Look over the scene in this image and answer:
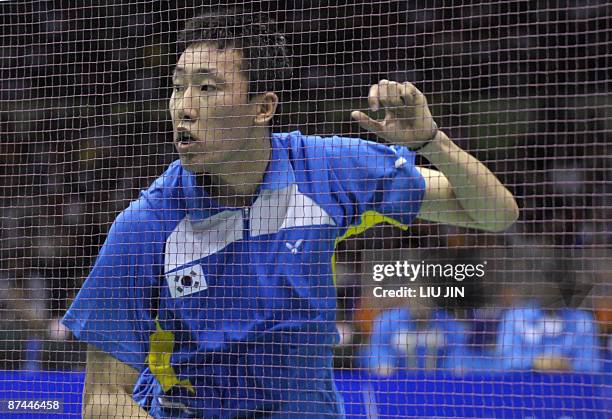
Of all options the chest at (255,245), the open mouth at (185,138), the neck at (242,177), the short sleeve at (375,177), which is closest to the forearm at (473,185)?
the short sleeve at (375,177)

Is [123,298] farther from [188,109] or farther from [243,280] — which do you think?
[188,109]

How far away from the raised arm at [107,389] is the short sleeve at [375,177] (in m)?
0.79

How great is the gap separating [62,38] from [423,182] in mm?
2130

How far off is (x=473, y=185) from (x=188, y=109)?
2.52 feet

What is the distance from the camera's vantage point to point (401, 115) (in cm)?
216

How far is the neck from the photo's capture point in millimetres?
2379

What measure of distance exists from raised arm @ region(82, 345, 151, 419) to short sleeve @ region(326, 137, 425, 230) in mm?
785

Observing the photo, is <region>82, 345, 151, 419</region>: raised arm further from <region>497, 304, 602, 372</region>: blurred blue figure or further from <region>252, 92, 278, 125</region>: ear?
<region>497, 304, 602, 372</region>: blurred blue figure

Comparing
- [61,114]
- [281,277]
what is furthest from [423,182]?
[61,114]

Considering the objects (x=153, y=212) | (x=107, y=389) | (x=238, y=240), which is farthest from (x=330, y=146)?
(x=107, y=389)

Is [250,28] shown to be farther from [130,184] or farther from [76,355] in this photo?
[76,355]

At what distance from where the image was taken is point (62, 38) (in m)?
3.87

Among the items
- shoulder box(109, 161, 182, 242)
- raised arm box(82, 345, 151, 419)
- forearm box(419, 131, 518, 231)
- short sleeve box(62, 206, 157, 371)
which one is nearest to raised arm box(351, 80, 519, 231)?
forearm box(419, 131, 518, 231)

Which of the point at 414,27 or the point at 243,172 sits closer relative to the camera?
the point at 243,172
